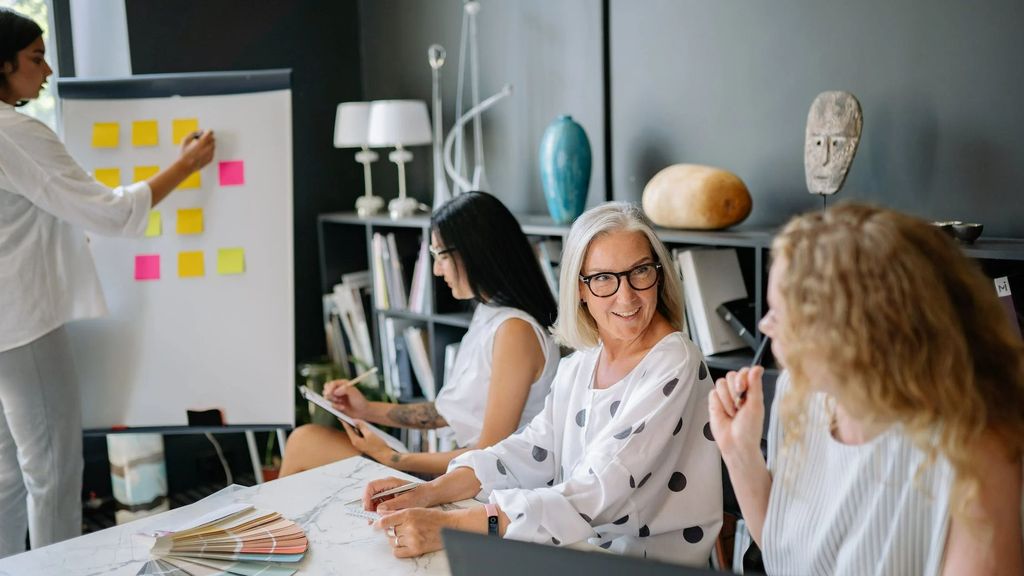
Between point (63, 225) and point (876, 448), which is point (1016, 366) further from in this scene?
point (63, 225)

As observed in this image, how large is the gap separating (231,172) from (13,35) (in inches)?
27.1

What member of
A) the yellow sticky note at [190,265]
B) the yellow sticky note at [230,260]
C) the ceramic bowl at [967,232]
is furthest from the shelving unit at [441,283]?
the yellow sticky note at [190,265]

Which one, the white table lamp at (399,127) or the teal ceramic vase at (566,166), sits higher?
the white table lamp at (399,127)

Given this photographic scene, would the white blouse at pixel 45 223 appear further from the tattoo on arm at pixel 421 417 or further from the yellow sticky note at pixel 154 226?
the tattoo on arm at pixel 421 417

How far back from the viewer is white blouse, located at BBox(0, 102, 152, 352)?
2.41m

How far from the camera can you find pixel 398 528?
57.6 inches

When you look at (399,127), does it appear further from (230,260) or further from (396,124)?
(230,260)

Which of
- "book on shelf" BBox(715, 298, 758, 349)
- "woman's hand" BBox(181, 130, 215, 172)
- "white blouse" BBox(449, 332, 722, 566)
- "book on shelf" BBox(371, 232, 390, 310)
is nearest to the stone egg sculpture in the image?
"book on shelf" BBox(715, 298, 758, 349)

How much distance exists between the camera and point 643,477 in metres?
1.60

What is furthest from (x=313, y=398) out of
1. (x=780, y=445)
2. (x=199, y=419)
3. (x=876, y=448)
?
(x=876, y=448)

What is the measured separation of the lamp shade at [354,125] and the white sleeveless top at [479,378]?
4.41 feet

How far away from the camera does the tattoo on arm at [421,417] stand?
2.56m

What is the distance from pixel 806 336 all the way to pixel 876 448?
0.94ft

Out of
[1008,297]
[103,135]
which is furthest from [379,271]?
[1008,297]
